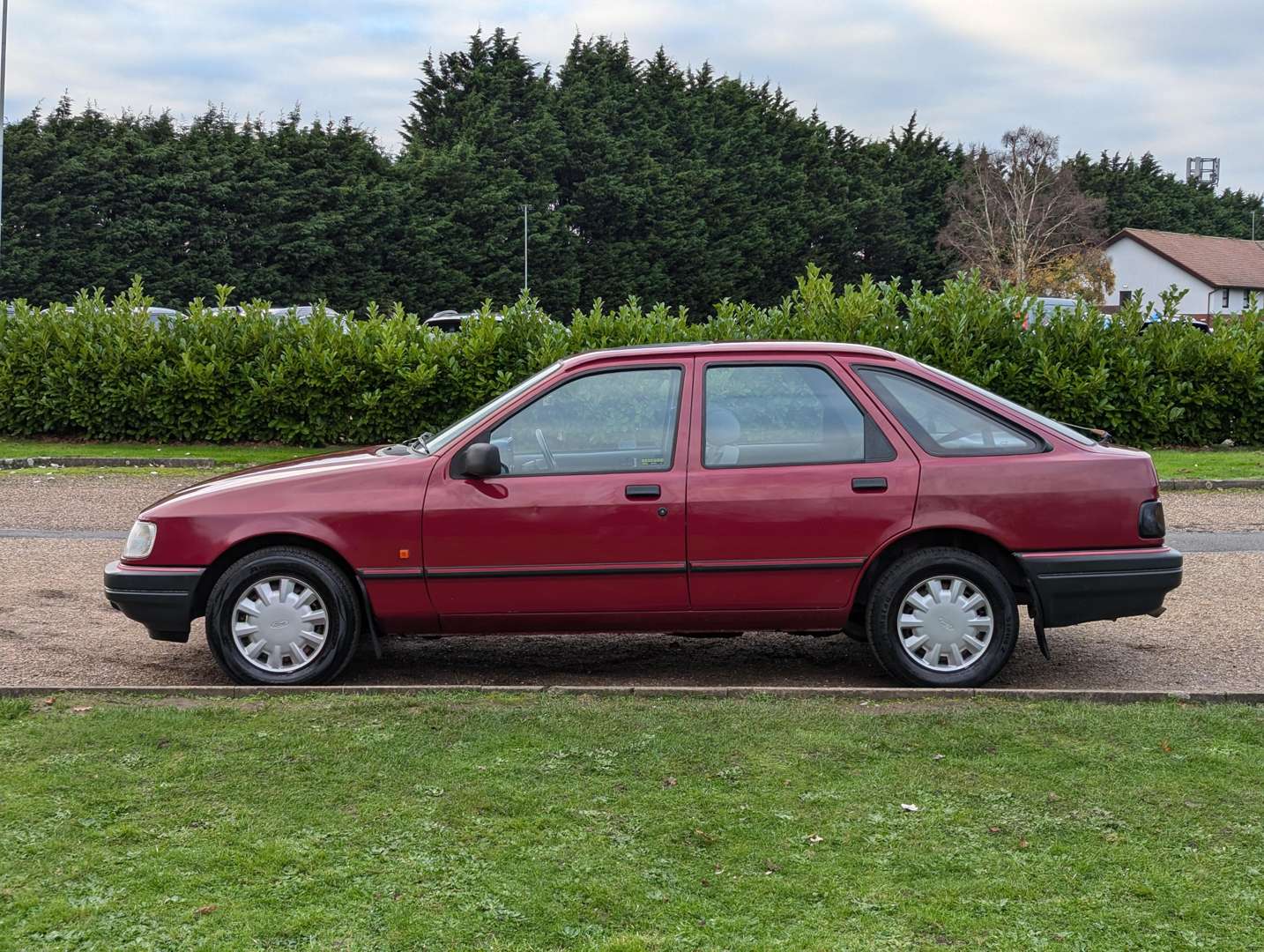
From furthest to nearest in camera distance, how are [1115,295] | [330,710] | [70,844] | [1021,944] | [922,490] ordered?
1. [1115,295]
2. [922,490]
3. [330,710]
4. [70,844]
5. [1021,944]

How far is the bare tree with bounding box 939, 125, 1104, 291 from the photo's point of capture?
76.2 metres

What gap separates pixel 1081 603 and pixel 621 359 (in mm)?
2459

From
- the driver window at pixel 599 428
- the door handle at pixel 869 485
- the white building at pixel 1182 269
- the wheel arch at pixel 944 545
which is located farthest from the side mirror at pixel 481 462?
the white building at pixel 1182 269

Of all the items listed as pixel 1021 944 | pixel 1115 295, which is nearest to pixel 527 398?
pixel 1021 944

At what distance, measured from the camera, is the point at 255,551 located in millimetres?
6469

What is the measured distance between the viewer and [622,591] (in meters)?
6.35

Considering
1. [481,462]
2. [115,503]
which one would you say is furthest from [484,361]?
[481,462]

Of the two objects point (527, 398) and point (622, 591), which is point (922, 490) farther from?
point (527, 398)

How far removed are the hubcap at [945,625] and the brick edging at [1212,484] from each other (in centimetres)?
904

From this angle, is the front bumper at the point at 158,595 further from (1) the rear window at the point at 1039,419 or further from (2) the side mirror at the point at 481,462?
(1) the rear window at the point at 1039,419

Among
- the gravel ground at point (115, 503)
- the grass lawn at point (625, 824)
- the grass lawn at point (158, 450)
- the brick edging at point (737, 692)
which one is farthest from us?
the grass lawn at point (158, 450)

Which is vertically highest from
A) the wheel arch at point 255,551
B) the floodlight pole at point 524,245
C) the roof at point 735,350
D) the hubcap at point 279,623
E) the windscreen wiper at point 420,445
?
the floodlight pole at point 524,245

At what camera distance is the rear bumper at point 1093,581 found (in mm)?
6309

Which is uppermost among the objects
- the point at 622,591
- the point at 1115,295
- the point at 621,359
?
the point at 1115,295
